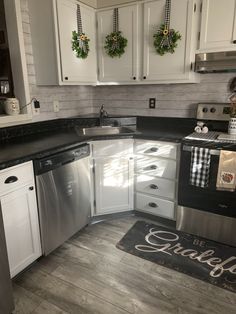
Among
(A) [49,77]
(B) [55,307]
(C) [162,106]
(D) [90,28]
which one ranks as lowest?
(B) [55,307]

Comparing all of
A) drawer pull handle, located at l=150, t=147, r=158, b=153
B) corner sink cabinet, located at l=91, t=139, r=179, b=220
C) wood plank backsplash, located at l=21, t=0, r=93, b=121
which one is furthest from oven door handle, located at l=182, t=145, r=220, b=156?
wood plank backsplash, located at l=21, t=0, r=93, b=121

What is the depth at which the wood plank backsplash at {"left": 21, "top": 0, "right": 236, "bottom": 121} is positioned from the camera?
239cm

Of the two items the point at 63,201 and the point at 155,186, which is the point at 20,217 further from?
the point at 155,186

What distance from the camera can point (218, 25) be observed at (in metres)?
2.05

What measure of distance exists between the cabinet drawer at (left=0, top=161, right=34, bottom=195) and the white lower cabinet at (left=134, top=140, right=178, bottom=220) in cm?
108

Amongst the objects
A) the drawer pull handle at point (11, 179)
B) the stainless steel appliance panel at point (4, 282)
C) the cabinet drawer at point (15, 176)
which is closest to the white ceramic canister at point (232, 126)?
the cabinet drawer at point (15, 176)

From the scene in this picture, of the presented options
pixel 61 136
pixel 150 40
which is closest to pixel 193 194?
pixel 61 136

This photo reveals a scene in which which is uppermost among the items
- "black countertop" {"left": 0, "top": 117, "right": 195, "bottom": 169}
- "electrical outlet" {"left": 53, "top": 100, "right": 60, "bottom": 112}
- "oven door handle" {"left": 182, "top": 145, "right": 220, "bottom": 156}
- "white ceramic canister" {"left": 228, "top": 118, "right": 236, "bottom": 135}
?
"electrical outlet" {"left": 53, "top": 100, "right": 60, "bottom": 112}

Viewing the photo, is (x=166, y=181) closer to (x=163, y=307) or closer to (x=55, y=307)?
(x=163, y=307)

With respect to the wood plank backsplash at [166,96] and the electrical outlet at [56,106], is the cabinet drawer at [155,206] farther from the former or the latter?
the electrical outlet at [56,106]

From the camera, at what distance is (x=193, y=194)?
2150 millimetres

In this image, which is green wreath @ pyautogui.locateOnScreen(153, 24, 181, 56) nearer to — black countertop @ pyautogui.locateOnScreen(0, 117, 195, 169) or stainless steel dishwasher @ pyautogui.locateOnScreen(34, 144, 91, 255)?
black countertop @ pyautogui.locateOnScreen(0, 117, 195, 169)

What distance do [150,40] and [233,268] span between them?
2143mm

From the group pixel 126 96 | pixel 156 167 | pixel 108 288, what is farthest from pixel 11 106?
pixel 108 288
